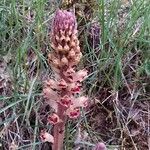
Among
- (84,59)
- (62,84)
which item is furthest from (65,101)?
(84,59)

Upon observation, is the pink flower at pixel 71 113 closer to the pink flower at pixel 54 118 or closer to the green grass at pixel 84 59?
the pink flower at pixel 54 118

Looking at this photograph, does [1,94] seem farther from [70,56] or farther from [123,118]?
[70,56]

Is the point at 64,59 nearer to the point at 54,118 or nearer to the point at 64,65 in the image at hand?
the point at 64,65

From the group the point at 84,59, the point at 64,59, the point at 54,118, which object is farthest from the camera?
the point at 84,59

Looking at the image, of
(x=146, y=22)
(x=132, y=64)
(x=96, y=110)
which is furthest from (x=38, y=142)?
(x=146, y=22)

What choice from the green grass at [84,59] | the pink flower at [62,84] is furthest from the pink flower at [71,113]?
the green grass at [84,59]

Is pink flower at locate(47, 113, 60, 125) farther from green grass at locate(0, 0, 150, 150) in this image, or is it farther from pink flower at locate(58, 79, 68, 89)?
green grass at locate(0, 0, 150, 150)
